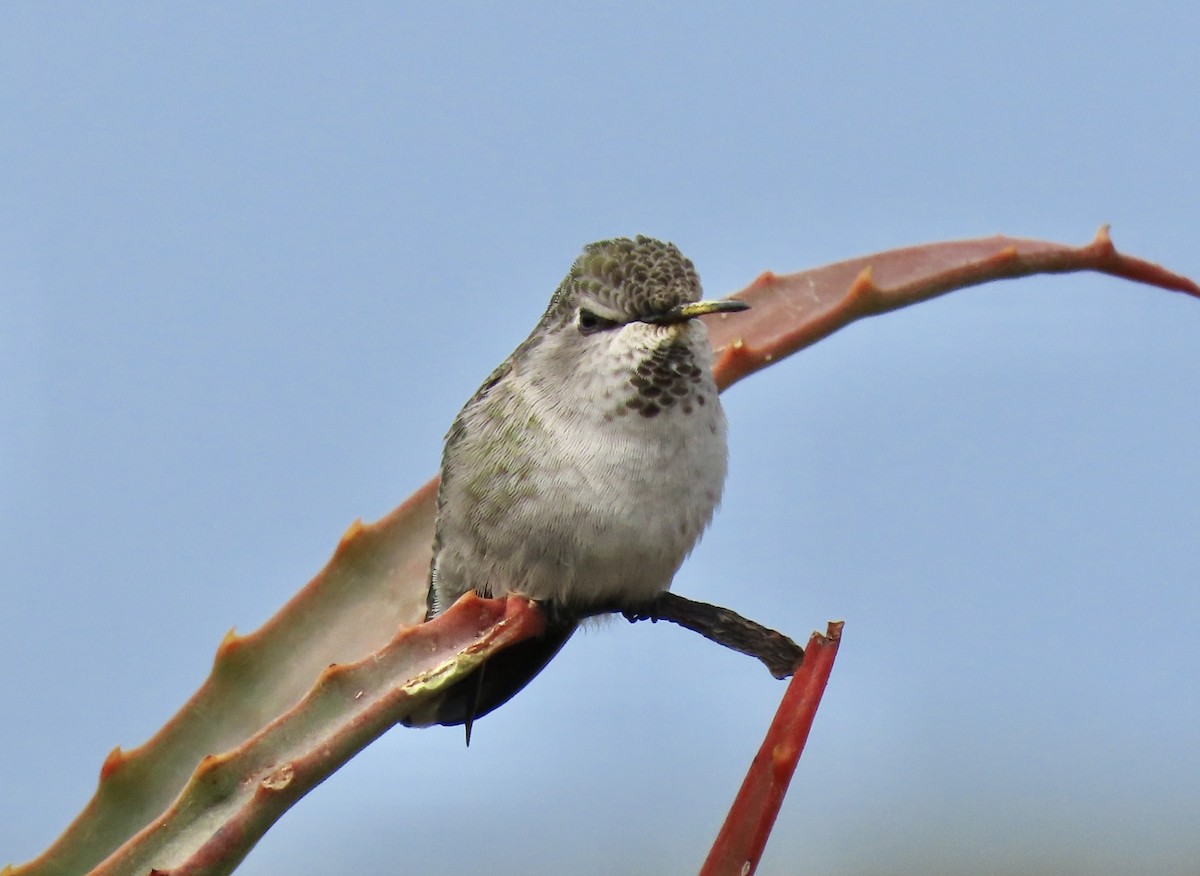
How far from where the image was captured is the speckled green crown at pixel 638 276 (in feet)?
7.12

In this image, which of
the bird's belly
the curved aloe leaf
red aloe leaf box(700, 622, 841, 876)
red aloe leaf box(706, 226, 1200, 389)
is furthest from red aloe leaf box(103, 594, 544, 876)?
red aloe leaf box(706, 226, 1200, 389)

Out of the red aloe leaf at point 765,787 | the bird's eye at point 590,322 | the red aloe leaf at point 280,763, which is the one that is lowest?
the red aloe leaf at point 280,763

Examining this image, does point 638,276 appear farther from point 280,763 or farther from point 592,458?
point 280,763

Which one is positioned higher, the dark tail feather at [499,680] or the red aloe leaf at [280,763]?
the dark tail feather at [499,680]

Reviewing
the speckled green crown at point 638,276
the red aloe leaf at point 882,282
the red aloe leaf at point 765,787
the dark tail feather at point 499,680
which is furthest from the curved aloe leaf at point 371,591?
the red aloe leaf at point 765,787

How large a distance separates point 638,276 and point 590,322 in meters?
0.18

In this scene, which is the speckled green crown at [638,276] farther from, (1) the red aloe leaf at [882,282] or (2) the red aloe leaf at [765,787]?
(2) the red aloe leaf at [765,787]

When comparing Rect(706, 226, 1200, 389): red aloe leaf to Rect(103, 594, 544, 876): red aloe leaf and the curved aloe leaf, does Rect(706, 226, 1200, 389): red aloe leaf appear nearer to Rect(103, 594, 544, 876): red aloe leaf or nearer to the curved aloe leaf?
the curved aloe leaf

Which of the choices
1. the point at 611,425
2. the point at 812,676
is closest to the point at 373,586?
the point at 611,425

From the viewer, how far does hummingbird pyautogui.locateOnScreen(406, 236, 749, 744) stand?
7.34ft

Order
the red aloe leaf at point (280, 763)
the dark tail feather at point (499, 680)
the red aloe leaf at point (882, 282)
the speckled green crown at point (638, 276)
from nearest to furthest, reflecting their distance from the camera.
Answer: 1. the red aloe leaf at point (280, 763)
2. the speckled green crown at point (638, 276)
3. the red aloe leaf at point (882, 282)
4. the dark tail feather at point (499, 680)

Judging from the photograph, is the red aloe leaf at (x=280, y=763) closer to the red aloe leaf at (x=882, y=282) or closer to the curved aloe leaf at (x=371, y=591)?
the curved aloe leaf at (x=371, y=591)

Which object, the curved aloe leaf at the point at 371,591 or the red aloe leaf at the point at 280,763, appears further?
the curved aloe leaf at the point at 371,591

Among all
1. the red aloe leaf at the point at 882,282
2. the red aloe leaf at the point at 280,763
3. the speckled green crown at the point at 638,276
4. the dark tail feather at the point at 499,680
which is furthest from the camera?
the dark tail feather at the point at 499,680
